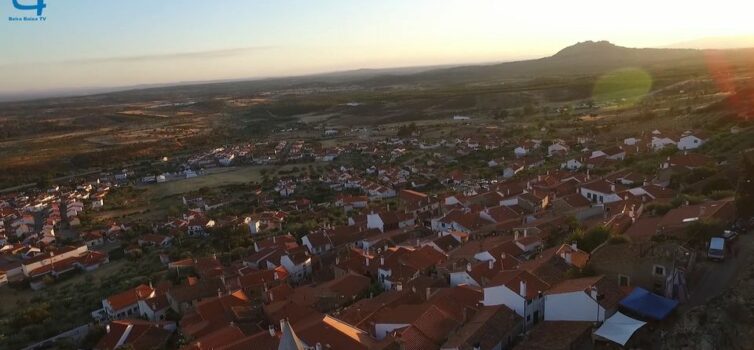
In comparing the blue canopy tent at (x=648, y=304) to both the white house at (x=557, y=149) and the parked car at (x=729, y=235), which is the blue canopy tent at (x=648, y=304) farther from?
the white house at (x=557, y=149)

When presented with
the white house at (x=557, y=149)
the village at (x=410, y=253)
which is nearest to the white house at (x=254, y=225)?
the village at (x=410, y=253)

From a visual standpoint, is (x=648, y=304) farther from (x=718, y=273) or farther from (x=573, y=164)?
(x=573, y=164)

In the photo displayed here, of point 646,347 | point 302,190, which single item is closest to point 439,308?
point 646,347

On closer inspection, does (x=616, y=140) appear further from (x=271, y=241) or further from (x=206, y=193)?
(x=206, y=193)

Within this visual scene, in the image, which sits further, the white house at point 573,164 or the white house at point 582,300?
→ the white house at point 573,164

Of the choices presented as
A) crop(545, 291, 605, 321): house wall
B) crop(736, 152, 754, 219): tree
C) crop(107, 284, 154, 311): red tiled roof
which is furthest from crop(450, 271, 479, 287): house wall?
crop(107, 284, 154, 311): red tiled roof

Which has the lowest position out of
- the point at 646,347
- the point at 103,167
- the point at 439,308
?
the point at 103,167

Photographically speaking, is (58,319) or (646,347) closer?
(646,347)
